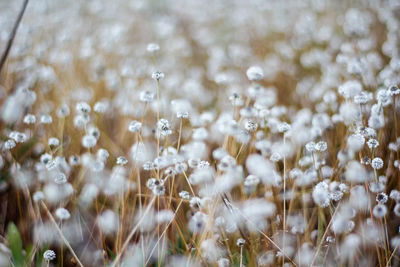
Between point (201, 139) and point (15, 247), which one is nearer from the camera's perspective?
point (15, 247)

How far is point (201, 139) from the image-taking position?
54.4 inches

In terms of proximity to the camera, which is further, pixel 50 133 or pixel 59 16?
pixel 59 16

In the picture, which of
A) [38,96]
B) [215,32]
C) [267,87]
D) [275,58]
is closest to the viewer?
[38,96]

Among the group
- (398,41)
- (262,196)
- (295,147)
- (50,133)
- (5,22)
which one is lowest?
(262,196)

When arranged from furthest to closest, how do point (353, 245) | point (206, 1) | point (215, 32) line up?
point (206, 1), point (215, 32), point (353, 245)

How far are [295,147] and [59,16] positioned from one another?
2320mm

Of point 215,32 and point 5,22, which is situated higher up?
point 5,22

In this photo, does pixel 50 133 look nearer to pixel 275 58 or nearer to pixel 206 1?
pixel 275 58

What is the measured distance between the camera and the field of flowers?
1.00 meters

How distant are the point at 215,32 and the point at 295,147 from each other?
6.70 feet

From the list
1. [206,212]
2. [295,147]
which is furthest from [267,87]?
[206,212]

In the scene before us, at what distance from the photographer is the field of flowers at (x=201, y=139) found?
1004mm

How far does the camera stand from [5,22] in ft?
7.16

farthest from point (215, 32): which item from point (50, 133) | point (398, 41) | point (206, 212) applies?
point (206, 212)
